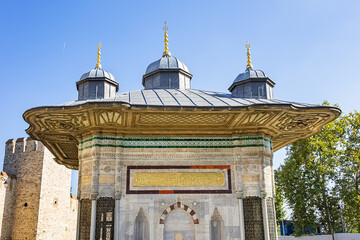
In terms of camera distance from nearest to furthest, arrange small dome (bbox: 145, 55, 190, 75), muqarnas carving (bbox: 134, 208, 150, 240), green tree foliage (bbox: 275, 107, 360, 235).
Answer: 1. muqarnas carving (bbox: 134, 208, 150, 240)
2. small dome (bbox: 145, 55, 190, 75)
3. green tree foliage (bbox: 275, 107, 360, 235)

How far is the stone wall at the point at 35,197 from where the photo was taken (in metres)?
23.0

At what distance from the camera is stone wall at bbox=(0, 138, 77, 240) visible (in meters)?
23.0

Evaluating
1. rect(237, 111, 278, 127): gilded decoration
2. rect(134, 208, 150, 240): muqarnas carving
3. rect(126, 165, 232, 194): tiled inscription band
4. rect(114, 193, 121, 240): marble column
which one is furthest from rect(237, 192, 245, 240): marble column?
rect(114, 193, 121, 240): marble column

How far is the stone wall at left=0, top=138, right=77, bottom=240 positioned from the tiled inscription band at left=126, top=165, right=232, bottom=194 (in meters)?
16.5

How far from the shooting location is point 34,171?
24.2 metres

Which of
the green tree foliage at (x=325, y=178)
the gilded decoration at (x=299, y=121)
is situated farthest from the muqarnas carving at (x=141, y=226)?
the green tree foliage at (x=325, y=178)

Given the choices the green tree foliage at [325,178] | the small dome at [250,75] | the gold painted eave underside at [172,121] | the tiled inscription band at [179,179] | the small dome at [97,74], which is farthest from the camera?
the green tree foliage at [325,178]

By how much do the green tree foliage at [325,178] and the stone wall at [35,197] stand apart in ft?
50.9

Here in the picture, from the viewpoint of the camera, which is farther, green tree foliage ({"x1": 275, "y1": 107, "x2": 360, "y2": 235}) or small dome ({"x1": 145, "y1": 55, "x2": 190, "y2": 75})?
green tree foliage ({"x1": 275, "y1": 107, "x2": 360, "y2": 235})

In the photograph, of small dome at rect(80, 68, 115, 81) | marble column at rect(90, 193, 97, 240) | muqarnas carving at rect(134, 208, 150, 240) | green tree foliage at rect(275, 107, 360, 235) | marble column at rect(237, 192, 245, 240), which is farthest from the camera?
green tree foliage at rect(275, 107, 360, 235)

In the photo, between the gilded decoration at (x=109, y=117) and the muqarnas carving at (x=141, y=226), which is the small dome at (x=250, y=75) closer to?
the gilded decoration at (x=109, y=117)

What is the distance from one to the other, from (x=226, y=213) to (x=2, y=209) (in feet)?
60.9

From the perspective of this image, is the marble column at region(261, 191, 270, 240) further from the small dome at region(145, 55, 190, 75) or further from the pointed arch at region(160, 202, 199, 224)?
the small dome at region(145, 55, 190, 75)

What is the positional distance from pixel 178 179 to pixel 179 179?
0.09 ft
